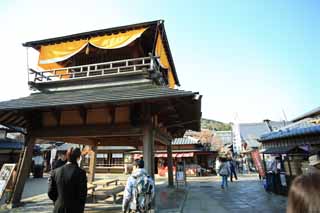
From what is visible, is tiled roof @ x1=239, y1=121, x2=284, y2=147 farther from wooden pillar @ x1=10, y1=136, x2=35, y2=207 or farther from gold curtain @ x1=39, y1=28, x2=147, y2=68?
wooden pillar @ x1=10, y1=136, x2=35, y2=207

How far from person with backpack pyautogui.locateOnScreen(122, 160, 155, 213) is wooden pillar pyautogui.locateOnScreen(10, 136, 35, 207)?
218 inches

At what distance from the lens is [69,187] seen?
11.0 ft

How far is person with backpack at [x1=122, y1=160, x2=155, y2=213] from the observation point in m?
4.21

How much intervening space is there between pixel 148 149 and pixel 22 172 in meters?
4.76

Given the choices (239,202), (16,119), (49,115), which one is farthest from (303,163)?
(16,119)

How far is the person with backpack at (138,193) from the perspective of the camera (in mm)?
4211

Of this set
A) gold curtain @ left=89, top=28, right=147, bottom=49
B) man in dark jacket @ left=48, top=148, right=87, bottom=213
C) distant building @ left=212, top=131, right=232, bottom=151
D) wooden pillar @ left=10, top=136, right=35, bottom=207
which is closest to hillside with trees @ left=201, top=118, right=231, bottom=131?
distant building @ left=212, top=131, right=232, bottom=151

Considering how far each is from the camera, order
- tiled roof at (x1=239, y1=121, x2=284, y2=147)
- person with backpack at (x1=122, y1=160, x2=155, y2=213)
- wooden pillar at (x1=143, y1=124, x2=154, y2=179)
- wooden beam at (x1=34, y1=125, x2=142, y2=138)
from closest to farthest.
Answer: person with backpack at (x1=122, y1=160, x2=155, y2=213)
wooden pillar at (x1=143, y1=124, x2=154, y2=179)
wooden beam at (x1=34, y1=125, x2=142, y2=138)
tiled roof at (x1=239, y1=121, x2=284, y2=147)

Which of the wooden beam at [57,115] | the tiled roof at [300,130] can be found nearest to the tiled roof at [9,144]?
the wooden beam at [57,115]

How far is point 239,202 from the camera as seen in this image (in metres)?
8.92

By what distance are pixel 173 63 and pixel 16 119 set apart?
834cm

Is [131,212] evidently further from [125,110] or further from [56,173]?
[125,110]

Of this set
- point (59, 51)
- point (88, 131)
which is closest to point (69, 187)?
point (88, 131)

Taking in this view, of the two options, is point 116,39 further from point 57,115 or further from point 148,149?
point 148,149
